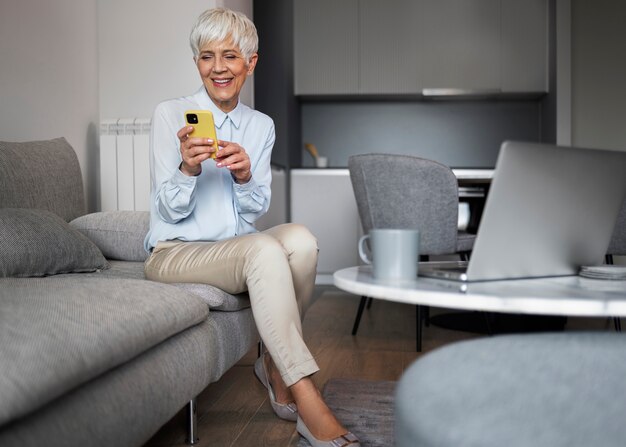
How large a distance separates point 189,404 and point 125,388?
0.48 m

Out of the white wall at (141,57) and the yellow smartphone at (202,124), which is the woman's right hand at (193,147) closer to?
the yellow smartphone at (202,124)

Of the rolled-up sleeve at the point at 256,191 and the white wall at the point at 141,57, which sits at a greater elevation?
the white wall at the point at 141,57

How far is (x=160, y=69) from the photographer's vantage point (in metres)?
3.47

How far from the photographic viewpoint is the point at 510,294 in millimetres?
838

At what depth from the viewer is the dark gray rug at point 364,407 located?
165 centimetres

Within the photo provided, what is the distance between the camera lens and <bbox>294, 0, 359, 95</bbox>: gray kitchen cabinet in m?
5.23

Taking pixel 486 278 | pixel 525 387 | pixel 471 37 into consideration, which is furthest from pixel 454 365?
pixel 471 37

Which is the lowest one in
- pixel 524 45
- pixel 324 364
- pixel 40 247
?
pixel 324 364

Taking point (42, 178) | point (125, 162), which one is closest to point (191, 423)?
point (42, 178)

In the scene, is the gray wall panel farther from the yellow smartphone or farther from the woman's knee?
the yellow smartphone

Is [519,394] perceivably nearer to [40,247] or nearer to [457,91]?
[40,247]

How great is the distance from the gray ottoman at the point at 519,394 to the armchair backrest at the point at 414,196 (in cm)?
192

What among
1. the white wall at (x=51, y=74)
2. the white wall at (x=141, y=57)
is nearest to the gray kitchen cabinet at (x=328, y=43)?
the white wall at (x=141, y=57)

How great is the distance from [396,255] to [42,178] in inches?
62.3
